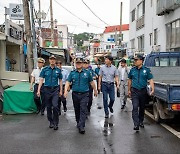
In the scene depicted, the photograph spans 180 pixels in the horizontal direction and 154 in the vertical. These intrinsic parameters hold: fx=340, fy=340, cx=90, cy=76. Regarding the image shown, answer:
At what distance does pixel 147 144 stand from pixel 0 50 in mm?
11194

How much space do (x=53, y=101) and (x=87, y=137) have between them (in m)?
1.39

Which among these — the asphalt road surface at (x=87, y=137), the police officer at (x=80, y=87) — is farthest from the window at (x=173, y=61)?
the police officer at (x=80, y=87)

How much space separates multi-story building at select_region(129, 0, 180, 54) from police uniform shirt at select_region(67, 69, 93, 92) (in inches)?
526

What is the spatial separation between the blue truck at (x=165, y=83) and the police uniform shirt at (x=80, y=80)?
70.8 inches

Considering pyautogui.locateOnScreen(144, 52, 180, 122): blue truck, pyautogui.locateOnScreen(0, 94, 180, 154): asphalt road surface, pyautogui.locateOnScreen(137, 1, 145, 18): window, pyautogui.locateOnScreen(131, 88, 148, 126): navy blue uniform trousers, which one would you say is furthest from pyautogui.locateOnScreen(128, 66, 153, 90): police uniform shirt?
pyautogui.locateOnScreen(137, 1, 145, 18): window

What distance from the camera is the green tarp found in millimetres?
10617

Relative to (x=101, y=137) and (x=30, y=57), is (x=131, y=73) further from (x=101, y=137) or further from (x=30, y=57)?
(x=30, y=57)

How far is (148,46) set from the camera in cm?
2767

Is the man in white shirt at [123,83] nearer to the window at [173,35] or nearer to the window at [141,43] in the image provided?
the window at [173,35]

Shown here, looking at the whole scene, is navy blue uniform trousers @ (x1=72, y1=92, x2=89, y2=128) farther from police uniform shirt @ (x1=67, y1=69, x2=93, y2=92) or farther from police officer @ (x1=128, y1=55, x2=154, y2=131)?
police officer @ (x1=128, y1=55, x2=154, y2=131)

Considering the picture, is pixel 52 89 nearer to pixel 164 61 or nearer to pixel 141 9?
pixel 164 61

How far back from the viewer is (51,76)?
27.4 feet

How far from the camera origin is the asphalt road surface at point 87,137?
6.38 meters

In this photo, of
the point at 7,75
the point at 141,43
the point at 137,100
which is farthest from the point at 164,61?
the point at 141,43
